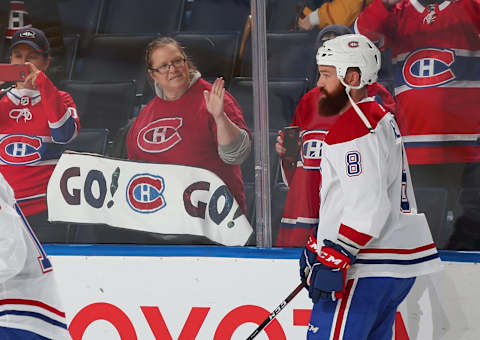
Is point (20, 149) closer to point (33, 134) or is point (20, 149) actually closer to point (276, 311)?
point (33, 134)

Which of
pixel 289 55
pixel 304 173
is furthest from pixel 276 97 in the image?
pixel 304 173

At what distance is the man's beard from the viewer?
2.52 meters

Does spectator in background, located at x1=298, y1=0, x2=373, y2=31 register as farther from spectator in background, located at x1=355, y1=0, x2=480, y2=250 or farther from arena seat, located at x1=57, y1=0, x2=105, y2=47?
arena seat, located at x1=57, y1=0, x2=105, y2=47

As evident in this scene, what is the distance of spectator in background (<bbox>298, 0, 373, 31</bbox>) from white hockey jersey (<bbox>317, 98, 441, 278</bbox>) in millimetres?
420

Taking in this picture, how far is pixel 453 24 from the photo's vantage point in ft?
8.75

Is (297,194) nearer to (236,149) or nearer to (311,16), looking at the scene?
(236,149)

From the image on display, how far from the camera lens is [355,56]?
2.44m

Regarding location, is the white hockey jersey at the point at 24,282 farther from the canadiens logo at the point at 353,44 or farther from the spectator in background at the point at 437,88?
the spectator in background at the point at 437,88

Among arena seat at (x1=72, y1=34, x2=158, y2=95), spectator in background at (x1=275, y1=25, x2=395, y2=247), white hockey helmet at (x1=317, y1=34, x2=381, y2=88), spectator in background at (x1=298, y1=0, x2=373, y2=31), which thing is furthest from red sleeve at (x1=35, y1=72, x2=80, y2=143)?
white hockey helmet at (x1=317, y1=34, x2=381, y2=88)

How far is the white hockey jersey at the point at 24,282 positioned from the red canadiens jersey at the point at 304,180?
101 centimetres

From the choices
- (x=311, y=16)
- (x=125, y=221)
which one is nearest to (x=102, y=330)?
(x=125, y=221)

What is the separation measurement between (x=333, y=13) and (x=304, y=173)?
53cm

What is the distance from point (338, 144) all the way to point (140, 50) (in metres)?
0.91

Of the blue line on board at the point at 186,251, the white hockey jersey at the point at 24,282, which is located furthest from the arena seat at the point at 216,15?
the white hockey jersey at the point at 24,282
